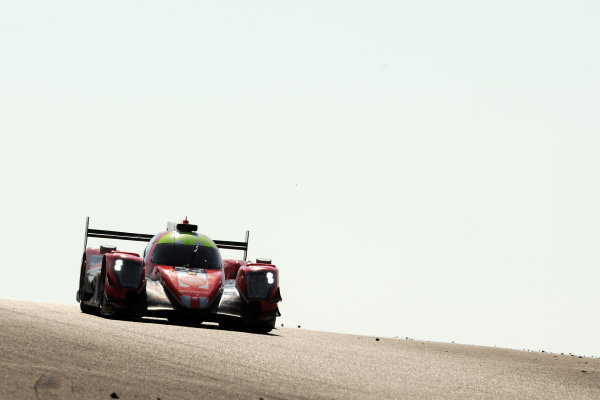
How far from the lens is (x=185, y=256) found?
24125 mm

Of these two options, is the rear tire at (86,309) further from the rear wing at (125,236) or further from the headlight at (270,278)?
the headlight at (270,278)

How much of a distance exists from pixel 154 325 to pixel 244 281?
8.97ft

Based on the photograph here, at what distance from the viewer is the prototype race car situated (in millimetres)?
22188

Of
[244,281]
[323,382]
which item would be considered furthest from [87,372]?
[244,281]

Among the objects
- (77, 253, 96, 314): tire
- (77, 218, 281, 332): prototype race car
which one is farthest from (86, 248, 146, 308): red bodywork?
(77, 253, 96, 314): tire

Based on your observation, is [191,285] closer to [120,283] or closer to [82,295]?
[120,283]

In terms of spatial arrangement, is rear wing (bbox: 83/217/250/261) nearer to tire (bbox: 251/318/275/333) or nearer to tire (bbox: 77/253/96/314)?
tire (bbox: 77/253/96/314)

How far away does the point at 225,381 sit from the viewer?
38.5 ft

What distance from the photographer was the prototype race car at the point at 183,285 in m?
22.2

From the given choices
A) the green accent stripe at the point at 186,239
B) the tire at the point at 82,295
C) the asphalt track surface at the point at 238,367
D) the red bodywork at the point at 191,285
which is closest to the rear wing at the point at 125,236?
the tire at the point at 82,295

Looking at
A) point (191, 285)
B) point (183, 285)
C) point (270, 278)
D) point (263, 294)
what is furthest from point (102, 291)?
point (270, 278)

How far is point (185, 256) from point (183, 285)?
1.70 m

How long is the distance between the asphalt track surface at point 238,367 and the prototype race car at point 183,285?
2.47 feet

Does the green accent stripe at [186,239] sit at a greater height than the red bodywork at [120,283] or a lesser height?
greater
